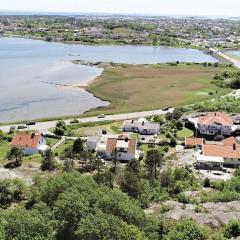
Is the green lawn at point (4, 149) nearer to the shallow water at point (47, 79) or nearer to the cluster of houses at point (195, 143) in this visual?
the cluster of houses at point (195, 143)

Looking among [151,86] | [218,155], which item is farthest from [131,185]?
[151,86]

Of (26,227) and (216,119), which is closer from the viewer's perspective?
(26,227)

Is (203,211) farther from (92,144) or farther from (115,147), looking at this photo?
(92,144)

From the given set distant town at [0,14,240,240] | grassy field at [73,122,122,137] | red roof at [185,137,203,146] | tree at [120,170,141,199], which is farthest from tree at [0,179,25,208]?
red roof at [185,137,203,146]

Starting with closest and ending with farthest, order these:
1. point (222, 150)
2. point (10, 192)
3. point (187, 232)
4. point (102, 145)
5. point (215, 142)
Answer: point (187, 232)
point (10, 192)
point (222, 150)
point (102, 145)
point (215, 142)

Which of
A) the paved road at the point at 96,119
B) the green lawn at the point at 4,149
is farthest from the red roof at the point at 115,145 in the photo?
the paved road at the point at 96,119

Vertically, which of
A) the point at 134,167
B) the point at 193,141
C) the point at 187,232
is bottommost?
the point at 193,141

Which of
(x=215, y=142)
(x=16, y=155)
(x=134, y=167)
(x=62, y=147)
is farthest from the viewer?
(x=215, y=142)
